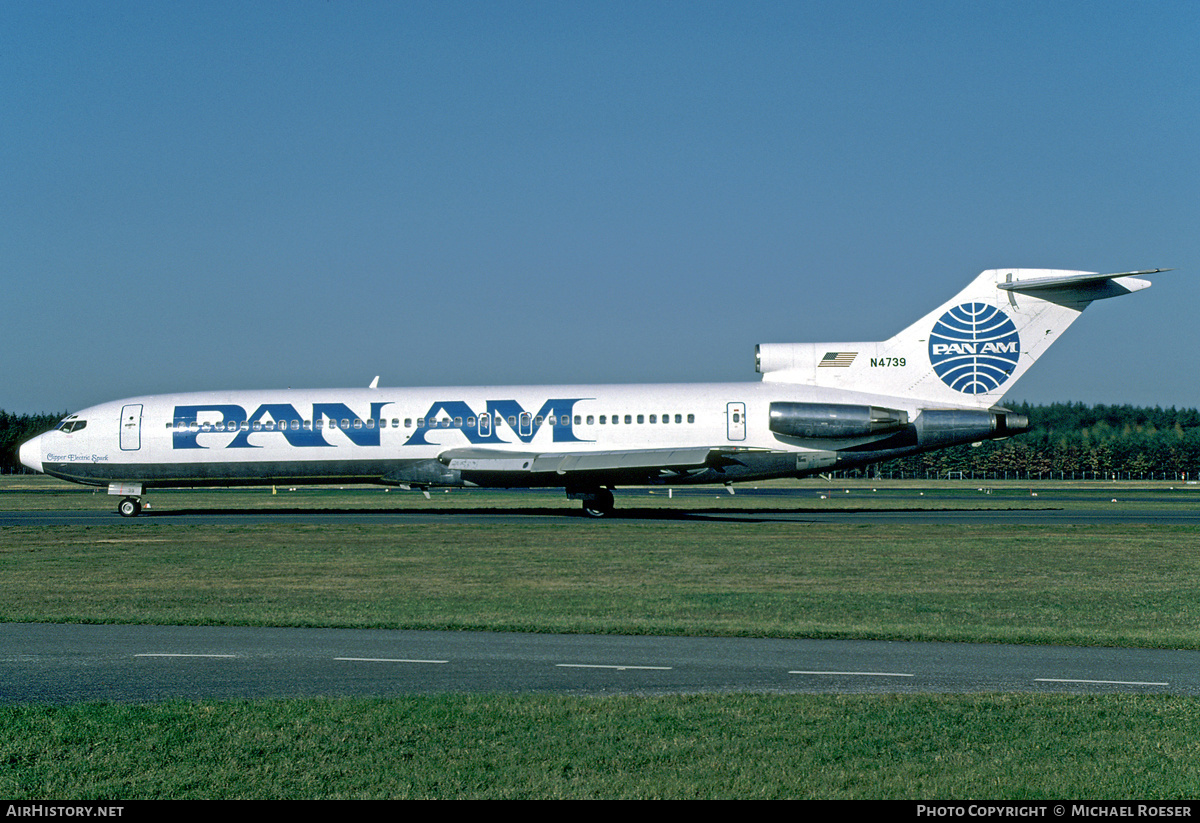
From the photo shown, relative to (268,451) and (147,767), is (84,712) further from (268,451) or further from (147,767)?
(268,451)

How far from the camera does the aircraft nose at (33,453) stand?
1501 inches

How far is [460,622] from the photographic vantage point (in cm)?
1416

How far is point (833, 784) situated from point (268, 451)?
32334 millimetres

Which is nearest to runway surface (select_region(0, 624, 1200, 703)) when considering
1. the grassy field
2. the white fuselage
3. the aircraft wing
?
the grassy field

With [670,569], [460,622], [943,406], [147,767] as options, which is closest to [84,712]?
[147,767]

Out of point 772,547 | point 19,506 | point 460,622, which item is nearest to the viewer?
point 460,622

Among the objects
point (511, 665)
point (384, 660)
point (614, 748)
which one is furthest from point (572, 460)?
point (614, 748)

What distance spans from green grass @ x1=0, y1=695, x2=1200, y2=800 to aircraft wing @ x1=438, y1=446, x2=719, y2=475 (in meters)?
24.1

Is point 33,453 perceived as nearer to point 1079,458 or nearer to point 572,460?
point 572,460

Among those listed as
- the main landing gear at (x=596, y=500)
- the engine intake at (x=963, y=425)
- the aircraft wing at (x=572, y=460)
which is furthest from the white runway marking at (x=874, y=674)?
the main landing gear at (x=596, y=500)

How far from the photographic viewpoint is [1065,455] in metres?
152

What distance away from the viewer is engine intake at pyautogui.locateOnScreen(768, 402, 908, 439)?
112 feet

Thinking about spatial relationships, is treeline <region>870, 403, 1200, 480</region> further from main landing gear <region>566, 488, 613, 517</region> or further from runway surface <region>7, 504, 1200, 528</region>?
main landing gear <region>566, 488, 613, 517</region>

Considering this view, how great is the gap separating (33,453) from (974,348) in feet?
108
